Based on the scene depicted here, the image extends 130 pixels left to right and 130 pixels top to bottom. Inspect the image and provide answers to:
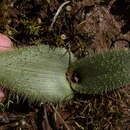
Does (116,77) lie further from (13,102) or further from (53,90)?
(13,102)

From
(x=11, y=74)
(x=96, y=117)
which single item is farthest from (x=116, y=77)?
(x=11, y=74)

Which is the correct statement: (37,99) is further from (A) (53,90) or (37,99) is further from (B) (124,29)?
(B) (124,29)

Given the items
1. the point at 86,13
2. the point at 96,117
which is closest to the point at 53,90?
the point at 96,117

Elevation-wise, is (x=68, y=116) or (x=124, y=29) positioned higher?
(x=124, y=29)

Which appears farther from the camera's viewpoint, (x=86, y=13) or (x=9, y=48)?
(x=86, y=13)

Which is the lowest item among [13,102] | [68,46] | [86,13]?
[13,102]

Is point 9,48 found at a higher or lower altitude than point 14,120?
higher
